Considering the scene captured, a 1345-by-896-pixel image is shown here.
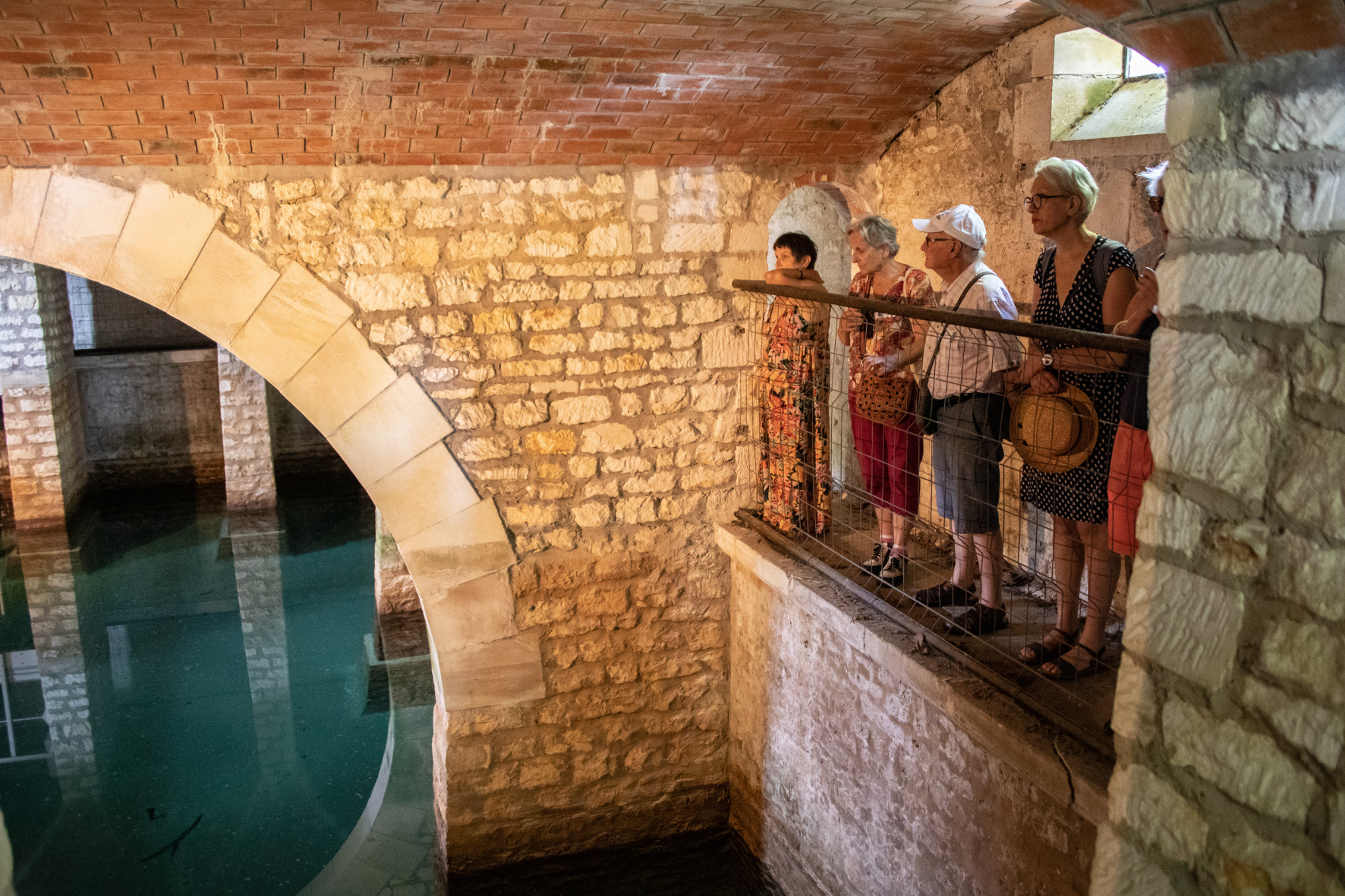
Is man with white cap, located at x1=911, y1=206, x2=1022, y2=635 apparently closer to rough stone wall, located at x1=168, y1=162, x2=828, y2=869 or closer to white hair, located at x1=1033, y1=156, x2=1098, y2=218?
white hair, located at x1=1033, y1=156, x2=1098, y2=218

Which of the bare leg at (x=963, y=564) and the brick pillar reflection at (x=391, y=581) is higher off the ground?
the bare leg at (x=963, y=564)

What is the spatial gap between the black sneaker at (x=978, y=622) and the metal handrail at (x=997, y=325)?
2.93 ft

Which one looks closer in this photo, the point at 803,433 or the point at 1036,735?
the point at 1036,735

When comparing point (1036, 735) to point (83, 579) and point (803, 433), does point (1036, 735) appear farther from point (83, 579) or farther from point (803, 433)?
point (83, 579)

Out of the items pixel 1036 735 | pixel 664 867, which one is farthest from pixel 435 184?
pixel 664 867

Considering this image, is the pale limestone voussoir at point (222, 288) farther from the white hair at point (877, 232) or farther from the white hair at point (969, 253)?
the white hair at point (969, 253)

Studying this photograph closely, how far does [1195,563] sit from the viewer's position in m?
1.56

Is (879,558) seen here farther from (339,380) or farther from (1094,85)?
(339,380)

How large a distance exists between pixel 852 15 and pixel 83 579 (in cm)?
766

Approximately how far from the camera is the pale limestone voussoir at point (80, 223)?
329 centimetres

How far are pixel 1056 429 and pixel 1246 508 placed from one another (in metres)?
1.19

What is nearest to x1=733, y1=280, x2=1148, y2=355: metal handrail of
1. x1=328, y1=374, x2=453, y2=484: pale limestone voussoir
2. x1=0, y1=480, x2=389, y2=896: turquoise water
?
x1=328, y1=374, x2=453, y2=484: pale limestone voussoir

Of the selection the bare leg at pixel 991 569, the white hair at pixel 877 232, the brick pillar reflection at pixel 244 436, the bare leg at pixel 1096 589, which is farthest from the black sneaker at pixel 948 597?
the brick pillar reflection at pixel 244 436

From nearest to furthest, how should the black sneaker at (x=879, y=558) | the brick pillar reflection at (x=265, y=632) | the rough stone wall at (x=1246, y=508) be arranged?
the rough stone wall at (x=1246, y=508) < the black sneaker at (x=879, y=558) < the brick pillar reflection at (x=265, y=632)
